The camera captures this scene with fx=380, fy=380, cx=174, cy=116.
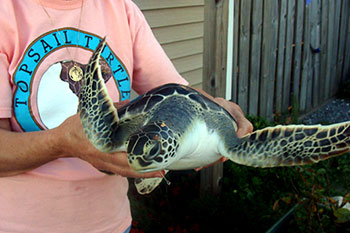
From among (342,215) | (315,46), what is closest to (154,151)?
(342,215)

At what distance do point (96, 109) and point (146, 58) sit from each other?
1.08 ft

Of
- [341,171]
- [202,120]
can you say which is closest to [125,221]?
[202,120]

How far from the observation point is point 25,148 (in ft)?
2.85

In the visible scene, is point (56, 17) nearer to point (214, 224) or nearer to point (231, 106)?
point (231, 106)

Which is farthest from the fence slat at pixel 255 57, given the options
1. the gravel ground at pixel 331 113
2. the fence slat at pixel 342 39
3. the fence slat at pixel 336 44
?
the fence slat at pixel 342 39

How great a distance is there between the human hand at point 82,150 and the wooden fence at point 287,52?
2877mm

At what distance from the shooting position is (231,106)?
1243mm

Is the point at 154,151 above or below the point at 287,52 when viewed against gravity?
above

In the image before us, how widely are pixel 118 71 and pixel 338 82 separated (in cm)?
571

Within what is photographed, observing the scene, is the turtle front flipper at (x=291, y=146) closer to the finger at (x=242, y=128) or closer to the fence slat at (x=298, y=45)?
the finger at (x=242, y=128)

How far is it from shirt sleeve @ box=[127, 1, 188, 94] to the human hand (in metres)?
0.34

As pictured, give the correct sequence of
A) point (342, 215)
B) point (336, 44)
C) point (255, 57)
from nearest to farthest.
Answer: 1. point (342, 215)
2. point (255, 57)
3. point (336, 44)

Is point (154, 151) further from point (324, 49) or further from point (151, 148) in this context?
point (324, 49)

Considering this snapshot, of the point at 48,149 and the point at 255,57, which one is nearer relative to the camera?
the point at 48,149
